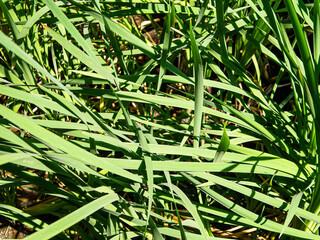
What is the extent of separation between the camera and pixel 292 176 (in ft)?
2.37

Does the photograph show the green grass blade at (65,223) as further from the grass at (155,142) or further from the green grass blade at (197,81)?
the green grass blade at (197,81)

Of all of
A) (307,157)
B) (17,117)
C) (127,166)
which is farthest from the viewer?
(307,157)

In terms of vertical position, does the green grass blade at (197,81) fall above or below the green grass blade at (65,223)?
above

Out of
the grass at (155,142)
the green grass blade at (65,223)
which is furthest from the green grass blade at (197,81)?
the green grass blade at (65,223)

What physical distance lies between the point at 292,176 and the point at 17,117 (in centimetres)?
55

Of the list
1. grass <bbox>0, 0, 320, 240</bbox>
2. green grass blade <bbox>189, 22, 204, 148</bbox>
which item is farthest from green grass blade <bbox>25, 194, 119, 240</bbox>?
green grass blade <bbox>189, 22, 204, 148</bbox>

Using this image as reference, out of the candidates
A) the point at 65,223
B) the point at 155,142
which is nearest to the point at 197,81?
the point at 155,142

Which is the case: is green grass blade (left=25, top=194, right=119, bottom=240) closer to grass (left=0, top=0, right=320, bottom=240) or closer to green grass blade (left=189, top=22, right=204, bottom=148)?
grass (left=0, top=0, right=320, bottom=240)

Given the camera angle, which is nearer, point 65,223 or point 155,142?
point 65,223

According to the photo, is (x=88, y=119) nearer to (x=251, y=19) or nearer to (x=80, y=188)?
(x=80, y=188)

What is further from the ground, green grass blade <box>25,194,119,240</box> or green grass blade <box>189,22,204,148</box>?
green grass blade <box>189,22,204,148</box>

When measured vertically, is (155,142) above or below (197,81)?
below

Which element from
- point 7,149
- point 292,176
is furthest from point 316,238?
point 7,149

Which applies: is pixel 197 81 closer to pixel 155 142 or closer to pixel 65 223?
pixel 155 142
